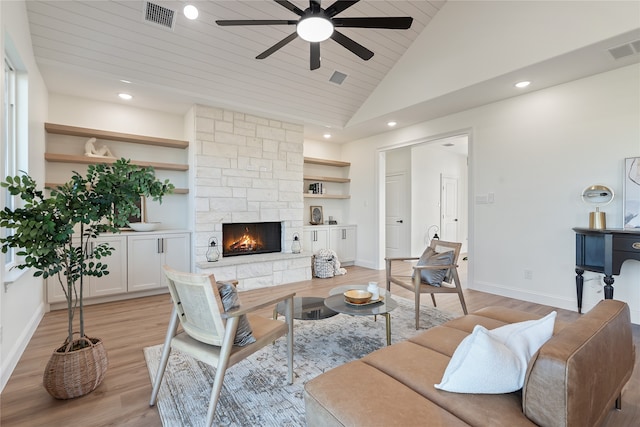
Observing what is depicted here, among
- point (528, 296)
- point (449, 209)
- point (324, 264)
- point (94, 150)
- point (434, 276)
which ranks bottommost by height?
point (528, 296)

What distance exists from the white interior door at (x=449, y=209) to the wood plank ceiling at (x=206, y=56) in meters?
3.94

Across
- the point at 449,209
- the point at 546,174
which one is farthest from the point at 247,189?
the point at 449,209

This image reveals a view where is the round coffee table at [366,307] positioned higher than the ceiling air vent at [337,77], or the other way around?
the ceiling air vent at [337,77]

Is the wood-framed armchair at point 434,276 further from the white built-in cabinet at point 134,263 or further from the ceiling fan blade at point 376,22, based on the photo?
the white built-in cabinet at point 134,263

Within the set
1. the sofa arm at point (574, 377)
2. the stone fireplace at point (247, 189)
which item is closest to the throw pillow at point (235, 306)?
the sofa arm at point (574, 377)

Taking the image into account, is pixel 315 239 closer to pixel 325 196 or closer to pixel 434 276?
pixel 325 196

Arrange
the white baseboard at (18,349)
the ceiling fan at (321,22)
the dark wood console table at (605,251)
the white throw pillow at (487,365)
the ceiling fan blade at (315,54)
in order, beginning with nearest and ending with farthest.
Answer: the white throw pillow at (487,365), the white baseboard at (18,349), the ceiling fan at (321,22), the ceiling fan blade at (315,54), the dark wood console table at (605,251)

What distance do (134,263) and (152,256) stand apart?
0.22 metres

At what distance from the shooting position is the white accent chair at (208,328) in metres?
1.61

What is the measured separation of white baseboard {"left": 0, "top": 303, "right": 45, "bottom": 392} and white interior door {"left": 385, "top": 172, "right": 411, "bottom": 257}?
20.3ft

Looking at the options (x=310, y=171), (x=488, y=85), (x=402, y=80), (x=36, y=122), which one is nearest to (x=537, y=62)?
(x=488, y=85)

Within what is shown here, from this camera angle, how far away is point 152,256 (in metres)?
4.17

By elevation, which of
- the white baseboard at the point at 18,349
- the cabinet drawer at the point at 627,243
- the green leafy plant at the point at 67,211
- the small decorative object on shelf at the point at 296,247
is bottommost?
the white baseboard at the point at 18,349

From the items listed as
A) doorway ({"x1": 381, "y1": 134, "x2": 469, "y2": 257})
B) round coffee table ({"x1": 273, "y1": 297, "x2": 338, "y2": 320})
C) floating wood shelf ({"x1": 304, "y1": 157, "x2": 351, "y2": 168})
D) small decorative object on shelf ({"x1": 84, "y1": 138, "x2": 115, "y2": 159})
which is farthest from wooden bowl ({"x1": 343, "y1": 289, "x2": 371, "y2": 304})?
doorway ({"x1": 381, "y1": 134, "x2": 469, "y2": 257})
